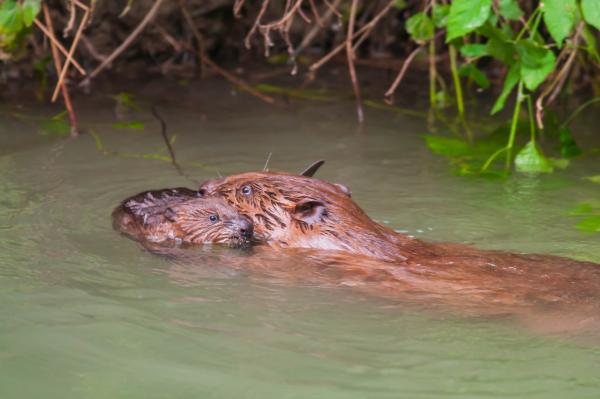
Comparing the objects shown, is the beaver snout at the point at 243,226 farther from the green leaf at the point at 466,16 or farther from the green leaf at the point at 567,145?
the green leaf at the point at 567,145

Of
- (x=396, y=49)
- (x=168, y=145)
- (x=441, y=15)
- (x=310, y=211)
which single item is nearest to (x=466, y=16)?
(x=441, y=15)

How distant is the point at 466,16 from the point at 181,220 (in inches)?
60.9

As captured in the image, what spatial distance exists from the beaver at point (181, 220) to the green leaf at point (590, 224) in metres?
1.45

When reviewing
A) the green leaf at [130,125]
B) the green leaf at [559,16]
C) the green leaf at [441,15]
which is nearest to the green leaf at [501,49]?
the green leaf at [441,15]

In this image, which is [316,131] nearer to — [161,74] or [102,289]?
[161,74]

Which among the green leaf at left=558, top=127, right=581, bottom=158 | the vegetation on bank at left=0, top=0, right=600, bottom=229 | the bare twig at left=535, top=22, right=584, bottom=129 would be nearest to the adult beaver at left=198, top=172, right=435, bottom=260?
the vegetation on bank at left=0, top=0, right=600, bottom=229

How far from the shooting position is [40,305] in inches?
138

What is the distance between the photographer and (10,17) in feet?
17.4

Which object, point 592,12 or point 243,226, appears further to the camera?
point 243,226

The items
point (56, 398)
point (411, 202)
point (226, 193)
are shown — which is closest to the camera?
point (56, 398)

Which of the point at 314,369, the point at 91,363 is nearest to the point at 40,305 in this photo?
the point at 91,363

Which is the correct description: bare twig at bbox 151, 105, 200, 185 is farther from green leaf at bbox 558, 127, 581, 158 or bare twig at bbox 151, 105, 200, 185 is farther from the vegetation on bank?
green leaf at bbox 558, 127, 581, 158

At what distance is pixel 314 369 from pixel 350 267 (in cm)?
96

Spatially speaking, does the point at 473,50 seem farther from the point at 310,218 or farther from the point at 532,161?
the point at 310,218
